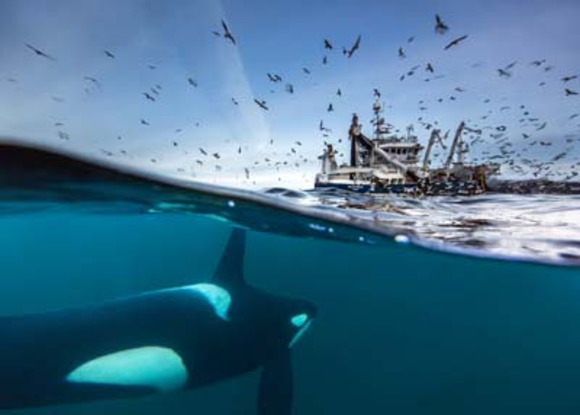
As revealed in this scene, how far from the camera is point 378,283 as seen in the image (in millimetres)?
24953

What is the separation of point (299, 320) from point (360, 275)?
15736 mm

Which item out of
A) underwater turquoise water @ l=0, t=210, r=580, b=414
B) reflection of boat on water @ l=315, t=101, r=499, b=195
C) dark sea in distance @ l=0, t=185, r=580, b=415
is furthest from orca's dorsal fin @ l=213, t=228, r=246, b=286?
reflection of boat on water @ l=315, t=101, r=499, b=195

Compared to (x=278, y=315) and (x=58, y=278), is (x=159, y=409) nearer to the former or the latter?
(x=278, y=315)

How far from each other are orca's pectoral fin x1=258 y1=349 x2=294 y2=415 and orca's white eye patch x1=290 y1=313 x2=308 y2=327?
2.86ft

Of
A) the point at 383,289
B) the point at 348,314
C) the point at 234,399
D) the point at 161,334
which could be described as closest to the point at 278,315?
the point at 161,334

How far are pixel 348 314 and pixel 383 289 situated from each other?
10.2 feet

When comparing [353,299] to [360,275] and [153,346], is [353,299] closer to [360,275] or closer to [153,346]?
[360,275]

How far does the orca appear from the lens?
19.1 ft

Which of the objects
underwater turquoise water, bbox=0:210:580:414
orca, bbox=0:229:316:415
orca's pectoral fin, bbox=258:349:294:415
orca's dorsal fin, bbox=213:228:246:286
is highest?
orca's dorsal fin, bbox=213:228:246:286

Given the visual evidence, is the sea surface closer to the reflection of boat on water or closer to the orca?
the orca

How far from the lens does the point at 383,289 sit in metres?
26.2

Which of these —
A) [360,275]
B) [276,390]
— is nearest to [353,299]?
[360,275]

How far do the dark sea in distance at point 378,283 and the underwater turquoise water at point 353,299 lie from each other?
0.14m

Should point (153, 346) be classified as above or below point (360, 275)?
above
